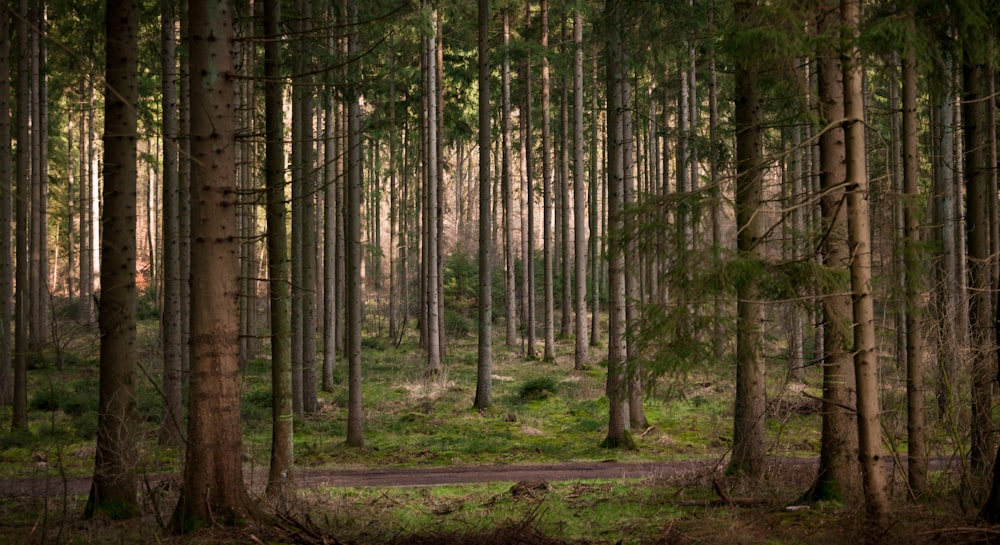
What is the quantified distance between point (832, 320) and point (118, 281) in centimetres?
713

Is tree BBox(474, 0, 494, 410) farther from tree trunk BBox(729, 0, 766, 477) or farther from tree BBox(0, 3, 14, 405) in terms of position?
tree BBox(0, 3, 14, 405)

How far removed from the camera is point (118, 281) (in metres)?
7.99

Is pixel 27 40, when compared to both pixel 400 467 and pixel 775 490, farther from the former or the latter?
pixel 775 490

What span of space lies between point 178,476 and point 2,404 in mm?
11353

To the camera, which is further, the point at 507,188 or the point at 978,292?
the point at 507,188

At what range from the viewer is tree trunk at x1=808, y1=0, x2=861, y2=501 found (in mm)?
8039

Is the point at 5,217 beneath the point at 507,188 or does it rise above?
beneath

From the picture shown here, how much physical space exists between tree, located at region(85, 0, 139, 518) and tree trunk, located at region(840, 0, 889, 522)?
690 cm

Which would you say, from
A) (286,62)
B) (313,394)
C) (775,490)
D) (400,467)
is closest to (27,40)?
(286,62)

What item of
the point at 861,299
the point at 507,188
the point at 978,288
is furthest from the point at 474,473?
the point at 507,188

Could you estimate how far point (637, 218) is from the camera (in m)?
7.48

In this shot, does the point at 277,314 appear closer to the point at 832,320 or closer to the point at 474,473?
the point at 474,473

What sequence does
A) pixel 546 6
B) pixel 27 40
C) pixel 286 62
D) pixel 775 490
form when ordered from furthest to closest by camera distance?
pixel 546 6
pixel 27 40
pixel 286 62
pixel 775 490

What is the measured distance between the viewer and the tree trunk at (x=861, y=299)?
7.12 m
